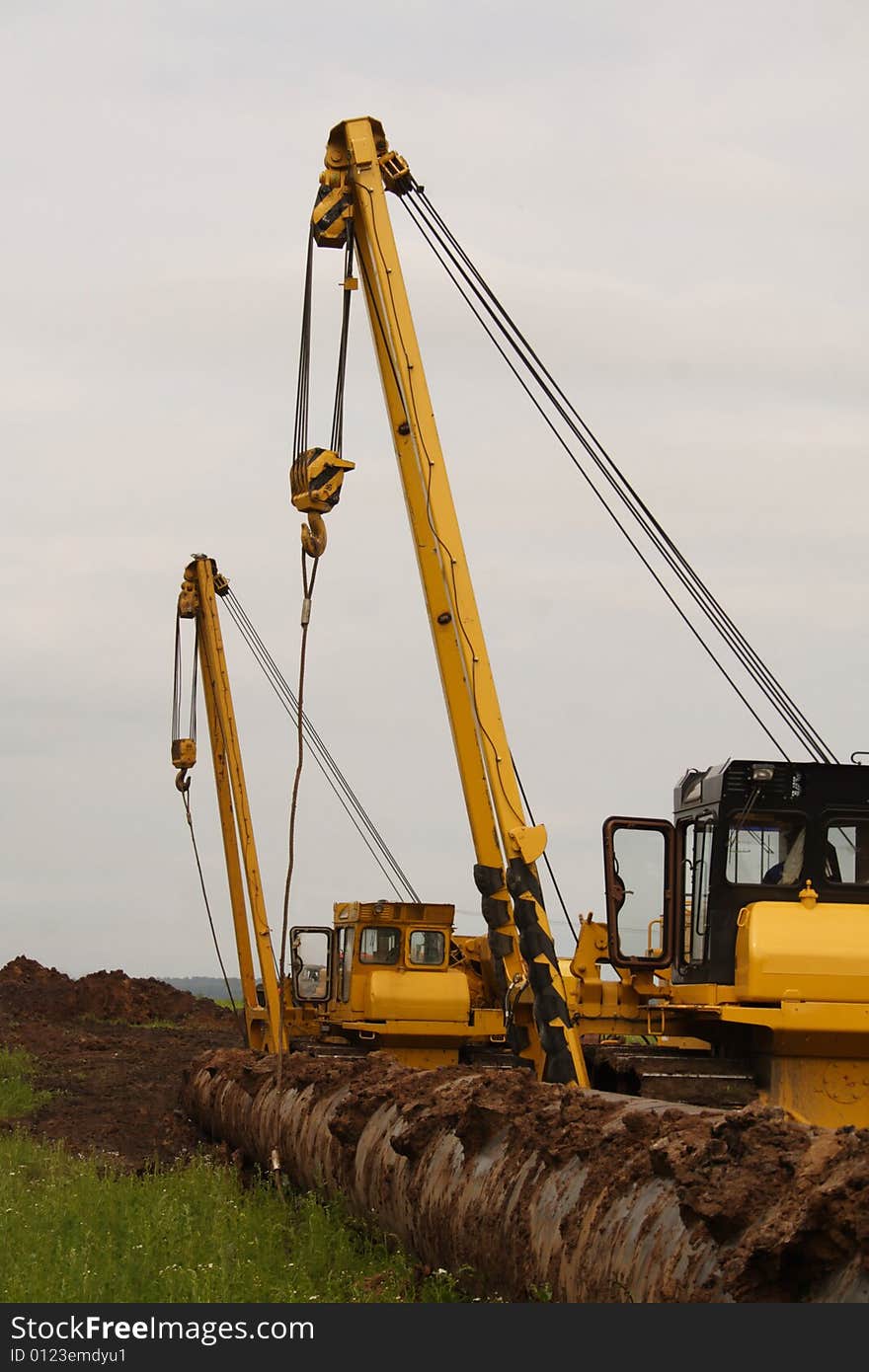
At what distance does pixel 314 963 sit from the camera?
2544 cm

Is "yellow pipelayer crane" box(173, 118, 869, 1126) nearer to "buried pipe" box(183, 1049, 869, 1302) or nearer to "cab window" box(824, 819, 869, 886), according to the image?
"cab window" box(824, 819, 869, 886)

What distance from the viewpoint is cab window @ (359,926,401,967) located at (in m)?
23.7

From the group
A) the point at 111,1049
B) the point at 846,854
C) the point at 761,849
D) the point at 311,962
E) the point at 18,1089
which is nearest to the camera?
the point at 846,854

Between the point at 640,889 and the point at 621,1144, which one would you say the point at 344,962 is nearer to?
the point at 640,889

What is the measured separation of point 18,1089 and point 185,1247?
1827 cm

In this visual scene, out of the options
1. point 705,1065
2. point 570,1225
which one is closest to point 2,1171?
point 705,1065

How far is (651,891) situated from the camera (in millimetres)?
15406

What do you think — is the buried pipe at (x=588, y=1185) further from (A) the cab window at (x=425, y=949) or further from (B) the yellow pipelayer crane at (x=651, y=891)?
(A) the cab window at (x=425, y=949)

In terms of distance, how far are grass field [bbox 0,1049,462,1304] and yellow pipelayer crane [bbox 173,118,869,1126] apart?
5.40ft

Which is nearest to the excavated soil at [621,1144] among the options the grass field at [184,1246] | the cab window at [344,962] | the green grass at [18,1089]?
the grass field at [184,1246]

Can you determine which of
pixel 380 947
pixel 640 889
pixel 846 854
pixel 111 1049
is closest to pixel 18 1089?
pixel 380 947

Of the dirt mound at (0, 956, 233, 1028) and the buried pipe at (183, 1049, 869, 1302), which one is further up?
the buried pipe at (183, 1049, 869, 1302)

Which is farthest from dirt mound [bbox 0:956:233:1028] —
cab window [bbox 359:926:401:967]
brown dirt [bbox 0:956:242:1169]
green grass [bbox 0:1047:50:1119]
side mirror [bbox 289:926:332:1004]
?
cab window [bbox 359:926:401:967]

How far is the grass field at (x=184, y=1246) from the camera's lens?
31.1ft
